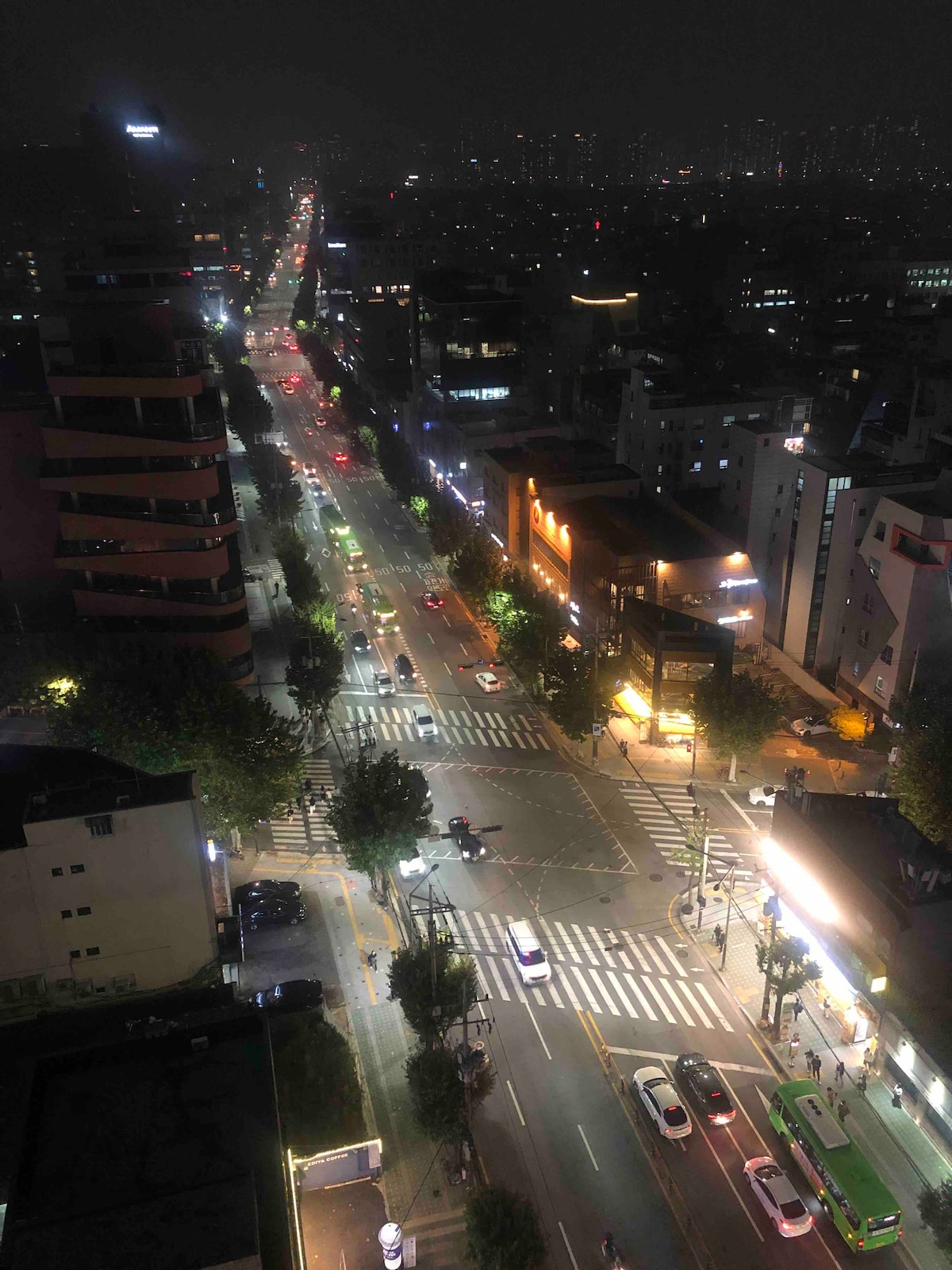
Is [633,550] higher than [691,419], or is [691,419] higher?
[691,419]

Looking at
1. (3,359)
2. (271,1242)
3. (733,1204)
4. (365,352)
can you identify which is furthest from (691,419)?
(365,352)

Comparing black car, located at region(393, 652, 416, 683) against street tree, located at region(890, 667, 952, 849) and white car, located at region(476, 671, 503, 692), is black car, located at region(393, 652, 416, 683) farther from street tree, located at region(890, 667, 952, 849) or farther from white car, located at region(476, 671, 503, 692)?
street tree, located at region(890, 667, 952, 849)

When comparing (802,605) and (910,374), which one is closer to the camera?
(802,605)

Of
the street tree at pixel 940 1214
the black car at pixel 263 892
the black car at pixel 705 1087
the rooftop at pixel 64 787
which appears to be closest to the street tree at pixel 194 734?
the black car at pixel 263 892

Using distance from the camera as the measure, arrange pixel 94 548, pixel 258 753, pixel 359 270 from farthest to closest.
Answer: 1. pixel 359 270
2. pixel 94 548
3. pixel 258 753

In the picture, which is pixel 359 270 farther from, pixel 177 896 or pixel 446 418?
pixel 177 896

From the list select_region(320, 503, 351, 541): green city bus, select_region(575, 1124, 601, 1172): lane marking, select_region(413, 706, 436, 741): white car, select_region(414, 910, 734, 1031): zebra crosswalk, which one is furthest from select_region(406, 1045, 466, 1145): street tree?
select_region(320, 503, 351, 541): green city bus
